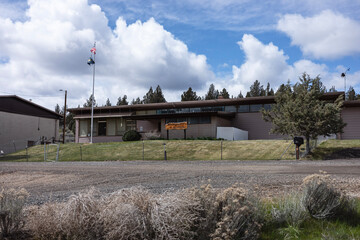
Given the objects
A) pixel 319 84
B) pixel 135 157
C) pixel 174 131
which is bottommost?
pixel 135 157

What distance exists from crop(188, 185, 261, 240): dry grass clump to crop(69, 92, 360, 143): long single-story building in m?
29.4

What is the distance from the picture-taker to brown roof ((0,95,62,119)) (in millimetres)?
41609

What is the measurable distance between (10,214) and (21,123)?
44.2m

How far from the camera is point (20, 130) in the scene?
43.9 meters

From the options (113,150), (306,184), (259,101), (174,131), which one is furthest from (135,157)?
(306,184)

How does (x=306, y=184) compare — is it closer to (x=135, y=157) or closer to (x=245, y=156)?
(x=245, y=156)

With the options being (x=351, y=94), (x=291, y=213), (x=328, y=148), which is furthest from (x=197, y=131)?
(x=351, y=94)

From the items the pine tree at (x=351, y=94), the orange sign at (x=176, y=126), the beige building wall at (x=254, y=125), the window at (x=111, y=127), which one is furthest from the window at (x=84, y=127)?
the pine tree at (x=351, y=94)

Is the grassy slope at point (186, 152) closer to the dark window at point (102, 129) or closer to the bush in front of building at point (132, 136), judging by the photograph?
the bush in front of building at point (132, 136)

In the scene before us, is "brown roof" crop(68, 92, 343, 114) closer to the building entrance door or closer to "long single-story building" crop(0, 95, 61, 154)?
the building entrance door

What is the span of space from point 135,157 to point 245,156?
891 cm

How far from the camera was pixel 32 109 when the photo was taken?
46.5 m

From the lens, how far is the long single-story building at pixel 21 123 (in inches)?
1614

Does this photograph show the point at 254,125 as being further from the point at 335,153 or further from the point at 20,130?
the point at 20,130
